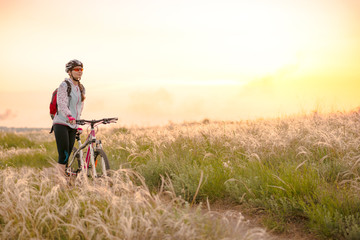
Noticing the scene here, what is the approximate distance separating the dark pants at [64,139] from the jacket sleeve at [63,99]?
376 mm

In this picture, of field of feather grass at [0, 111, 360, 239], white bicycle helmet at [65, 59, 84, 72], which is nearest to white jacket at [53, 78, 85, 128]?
white bicycle helmet at [65, 59, 84, 72]

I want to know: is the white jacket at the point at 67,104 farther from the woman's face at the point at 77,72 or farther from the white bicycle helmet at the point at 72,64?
the white bicycle helmet at the point at 72,64

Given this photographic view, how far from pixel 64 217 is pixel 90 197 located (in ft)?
1.52

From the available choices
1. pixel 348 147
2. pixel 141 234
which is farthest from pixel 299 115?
pixel 141 234

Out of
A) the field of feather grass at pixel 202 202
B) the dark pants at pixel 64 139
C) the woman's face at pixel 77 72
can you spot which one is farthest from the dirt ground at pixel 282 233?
the woman's face at pixel 77 72

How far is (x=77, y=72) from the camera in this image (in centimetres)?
683

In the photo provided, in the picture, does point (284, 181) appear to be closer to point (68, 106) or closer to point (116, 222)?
point (116, 222)

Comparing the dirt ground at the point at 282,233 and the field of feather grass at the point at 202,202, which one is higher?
the field of feather grass at the point at 202,202

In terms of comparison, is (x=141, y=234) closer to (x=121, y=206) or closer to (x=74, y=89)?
(x=121, y=206)

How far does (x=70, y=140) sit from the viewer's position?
24.1 feet

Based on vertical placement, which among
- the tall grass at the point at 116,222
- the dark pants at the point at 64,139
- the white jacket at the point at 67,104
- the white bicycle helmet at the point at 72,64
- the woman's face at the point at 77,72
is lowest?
the tall grass at the point at 116,222

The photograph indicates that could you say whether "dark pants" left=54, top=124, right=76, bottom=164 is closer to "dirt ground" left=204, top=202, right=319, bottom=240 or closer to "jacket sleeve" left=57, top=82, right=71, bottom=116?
"jacket sleeve" left=57, top=82, right=71, bottom=116

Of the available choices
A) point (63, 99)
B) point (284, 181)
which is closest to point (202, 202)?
point (284, 181)

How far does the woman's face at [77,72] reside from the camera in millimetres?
6793
